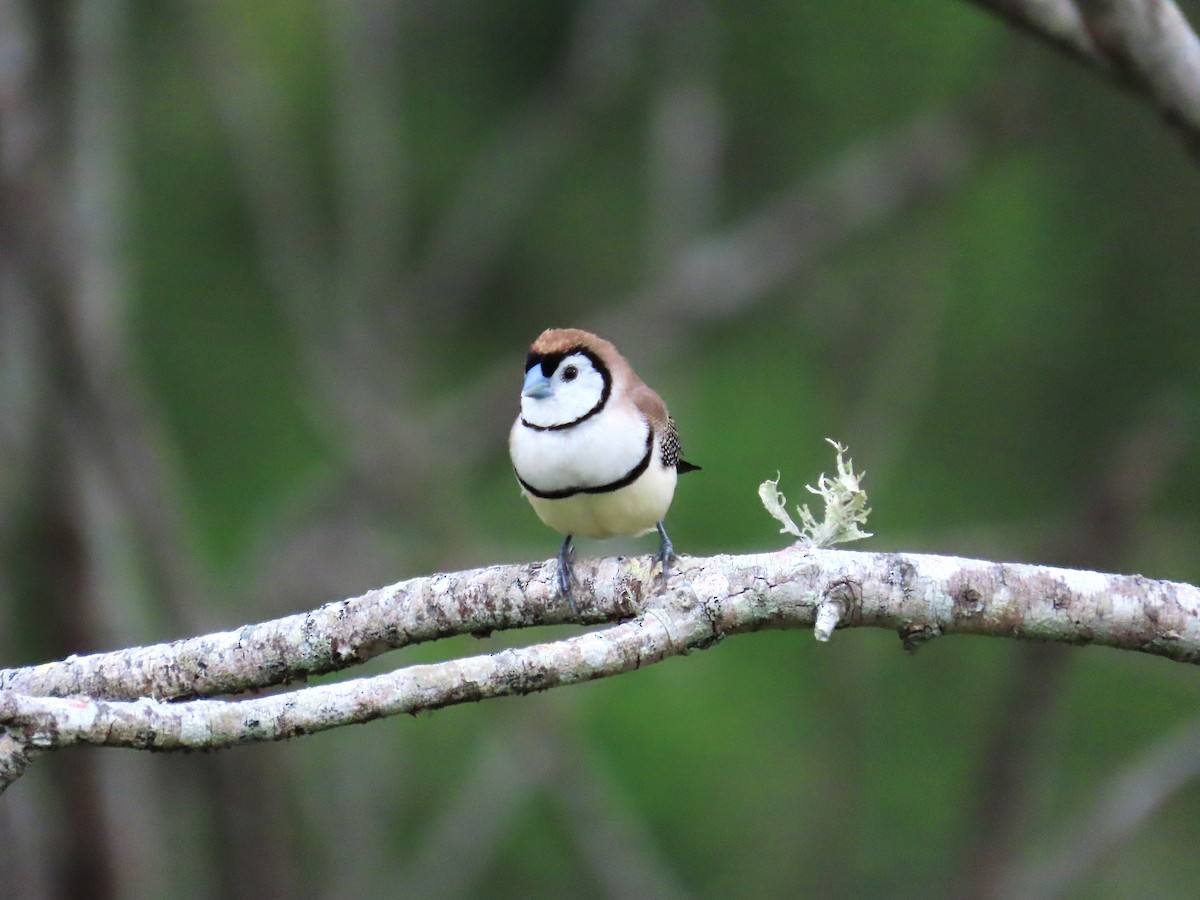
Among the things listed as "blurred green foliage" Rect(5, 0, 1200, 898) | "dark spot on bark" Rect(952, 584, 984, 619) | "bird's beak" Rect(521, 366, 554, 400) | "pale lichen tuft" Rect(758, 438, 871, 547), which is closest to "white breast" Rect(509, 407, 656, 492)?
"bird's beak" Rect(521, 366, 554, 400)

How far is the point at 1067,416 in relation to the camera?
8.15 m

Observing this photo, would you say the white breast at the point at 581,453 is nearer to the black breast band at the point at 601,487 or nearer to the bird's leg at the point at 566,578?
the black breast band at the point at 601,487

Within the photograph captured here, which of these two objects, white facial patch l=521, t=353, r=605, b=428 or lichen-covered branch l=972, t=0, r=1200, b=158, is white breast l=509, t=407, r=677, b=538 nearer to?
white facial patch l=521, t=353, r=605, b=428

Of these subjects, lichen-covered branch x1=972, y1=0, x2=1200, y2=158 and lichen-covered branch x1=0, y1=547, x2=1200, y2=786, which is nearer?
lichen-covered branch x1=0, y1=547, x2=1200, y2=786

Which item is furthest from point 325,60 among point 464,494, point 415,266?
point 464,494

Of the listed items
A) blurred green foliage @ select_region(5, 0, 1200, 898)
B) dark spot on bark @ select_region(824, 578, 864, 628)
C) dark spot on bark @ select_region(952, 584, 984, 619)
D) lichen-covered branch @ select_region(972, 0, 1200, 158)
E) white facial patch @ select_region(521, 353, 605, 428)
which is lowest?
dark spot on bark @ select_region(952, 584, 984, 619)

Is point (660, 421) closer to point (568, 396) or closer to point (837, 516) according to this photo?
point (568, 396)

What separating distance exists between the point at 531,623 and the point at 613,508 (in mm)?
635

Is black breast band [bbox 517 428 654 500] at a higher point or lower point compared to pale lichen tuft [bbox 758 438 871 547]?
higher

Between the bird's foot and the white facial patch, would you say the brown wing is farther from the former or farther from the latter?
the bird's foot

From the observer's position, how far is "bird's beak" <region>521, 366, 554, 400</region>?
148 inches

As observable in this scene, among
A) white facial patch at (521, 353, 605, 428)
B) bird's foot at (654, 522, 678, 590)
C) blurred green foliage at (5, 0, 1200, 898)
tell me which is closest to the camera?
bird's foot at (654, 522, 678, 590)

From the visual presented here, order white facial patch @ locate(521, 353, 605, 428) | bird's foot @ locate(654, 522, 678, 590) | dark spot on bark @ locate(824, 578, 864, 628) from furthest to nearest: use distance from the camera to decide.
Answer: white facial patch @ locate(521, 353, 605, 428) < bird's foot @ locate(654, 522, 678, 590) < dark spot on bark @ locate(824, 578, 864, 628)

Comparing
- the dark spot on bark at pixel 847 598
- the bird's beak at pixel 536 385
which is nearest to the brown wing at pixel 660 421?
the bird's beak at pixel 536 385
